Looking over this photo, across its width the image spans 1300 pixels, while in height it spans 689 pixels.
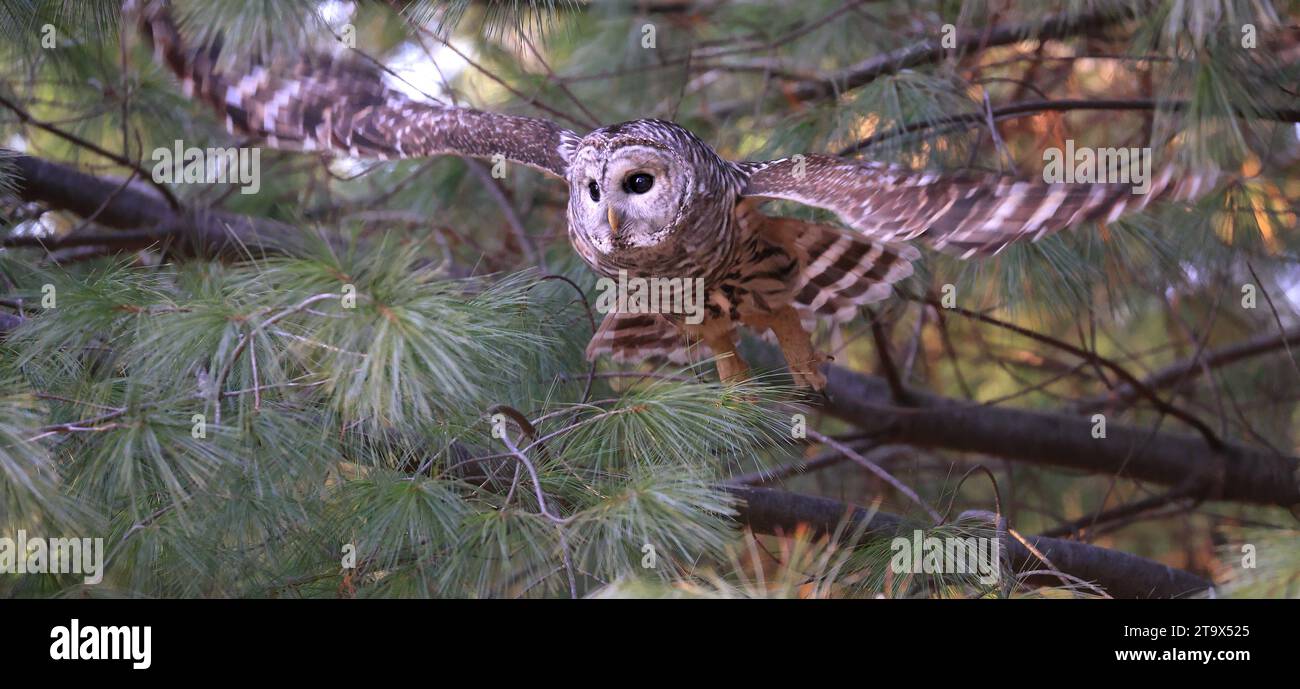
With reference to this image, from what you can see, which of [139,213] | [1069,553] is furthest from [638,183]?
[139,213]

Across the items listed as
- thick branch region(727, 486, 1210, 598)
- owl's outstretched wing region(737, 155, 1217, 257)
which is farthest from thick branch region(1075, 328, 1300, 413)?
owl's outstretched wing region(737, 155, 1217, 257)

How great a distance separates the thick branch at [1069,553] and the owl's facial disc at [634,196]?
659 mm

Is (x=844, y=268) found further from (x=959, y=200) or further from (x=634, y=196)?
Result: (x=959, y=200)

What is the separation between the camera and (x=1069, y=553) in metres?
2.37

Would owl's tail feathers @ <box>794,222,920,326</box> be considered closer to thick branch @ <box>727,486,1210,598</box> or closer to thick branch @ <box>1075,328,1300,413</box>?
thick branch @ <box>727,486,1210,598</box>

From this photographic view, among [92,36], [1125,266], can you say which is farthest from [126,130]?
[1125,266]

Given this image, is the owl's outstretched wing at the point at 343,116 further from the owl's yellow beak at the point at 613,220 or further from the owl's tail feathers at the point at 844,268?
the owl's tail feathers at the point at 844,268

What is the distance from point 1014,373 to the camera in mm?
3936

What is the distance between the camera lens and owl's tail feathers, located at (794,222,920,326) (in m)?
2.74

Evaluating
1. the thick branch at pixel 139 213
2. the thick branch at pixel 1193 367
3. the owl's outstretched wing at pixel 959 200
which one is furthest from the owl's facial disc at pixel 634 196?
the thick branch at pixel 1193 367

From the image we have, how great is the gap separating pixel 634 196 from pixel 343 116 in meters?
0.88

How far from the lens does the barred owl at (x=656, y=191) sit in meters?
2.54

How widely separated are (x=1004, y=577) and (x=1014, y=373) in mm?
2199
